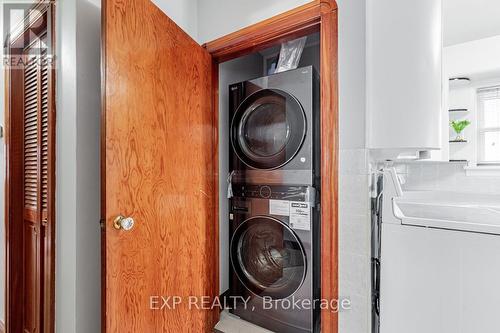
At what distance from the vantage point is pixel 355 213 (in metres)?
1.13

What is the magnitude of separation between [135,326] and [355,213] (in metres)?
1.09

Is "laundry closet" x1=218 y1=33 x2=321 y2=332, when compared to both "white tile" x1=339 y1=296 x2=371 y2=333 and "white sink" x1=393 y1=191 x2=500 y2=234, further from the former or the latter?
"white sink" x1=393 y1=191 x2=500 y2=234

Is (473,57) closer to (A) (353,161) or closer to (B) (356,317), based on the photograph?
(A) (353,161)

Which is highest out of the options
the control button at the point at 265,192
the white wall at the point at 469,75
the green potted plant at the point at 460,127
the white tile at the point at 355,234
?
the white wall at the point at 469,75

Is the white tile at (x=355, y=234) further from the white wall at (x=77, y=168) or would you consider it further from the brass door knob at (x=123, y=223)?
the white wall at (x=77, y=168)

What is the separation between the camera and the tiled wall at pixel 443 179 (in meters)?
1.11

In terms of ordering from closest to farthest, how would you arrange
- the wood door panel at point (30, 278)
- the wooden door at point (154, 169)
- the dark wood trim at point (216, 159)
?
the wooden door at point (154, 169) → the wood door panel at point (30, 278) → the dark wood trim at point (216, 159)

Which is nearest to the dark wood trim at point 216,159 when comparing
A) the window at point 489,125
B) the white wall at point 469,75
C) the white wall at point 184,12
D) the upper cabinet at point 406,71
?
the white wall at point 184,12

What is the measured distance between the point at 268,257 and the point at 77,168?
1.22m

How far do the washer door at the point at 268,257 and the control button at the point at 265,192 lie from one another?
140 mm

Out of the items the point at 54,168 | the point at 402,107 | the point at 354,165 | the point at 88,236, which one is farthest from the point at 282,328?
the point at 54,168

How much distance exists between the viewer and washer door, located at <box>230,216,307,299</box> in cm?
149

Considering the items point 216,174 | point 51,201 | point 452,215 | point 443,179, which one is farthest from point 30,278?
point 443,179

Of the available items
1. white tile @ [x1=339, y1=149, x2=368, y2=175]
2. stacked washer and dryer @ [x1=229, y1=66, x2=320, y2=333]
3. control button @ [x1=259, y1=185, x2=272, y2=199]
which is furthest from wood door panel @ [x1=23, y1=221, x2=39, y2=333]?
white tile @ [x1=339, y1=149, x2=368, y2=175]
